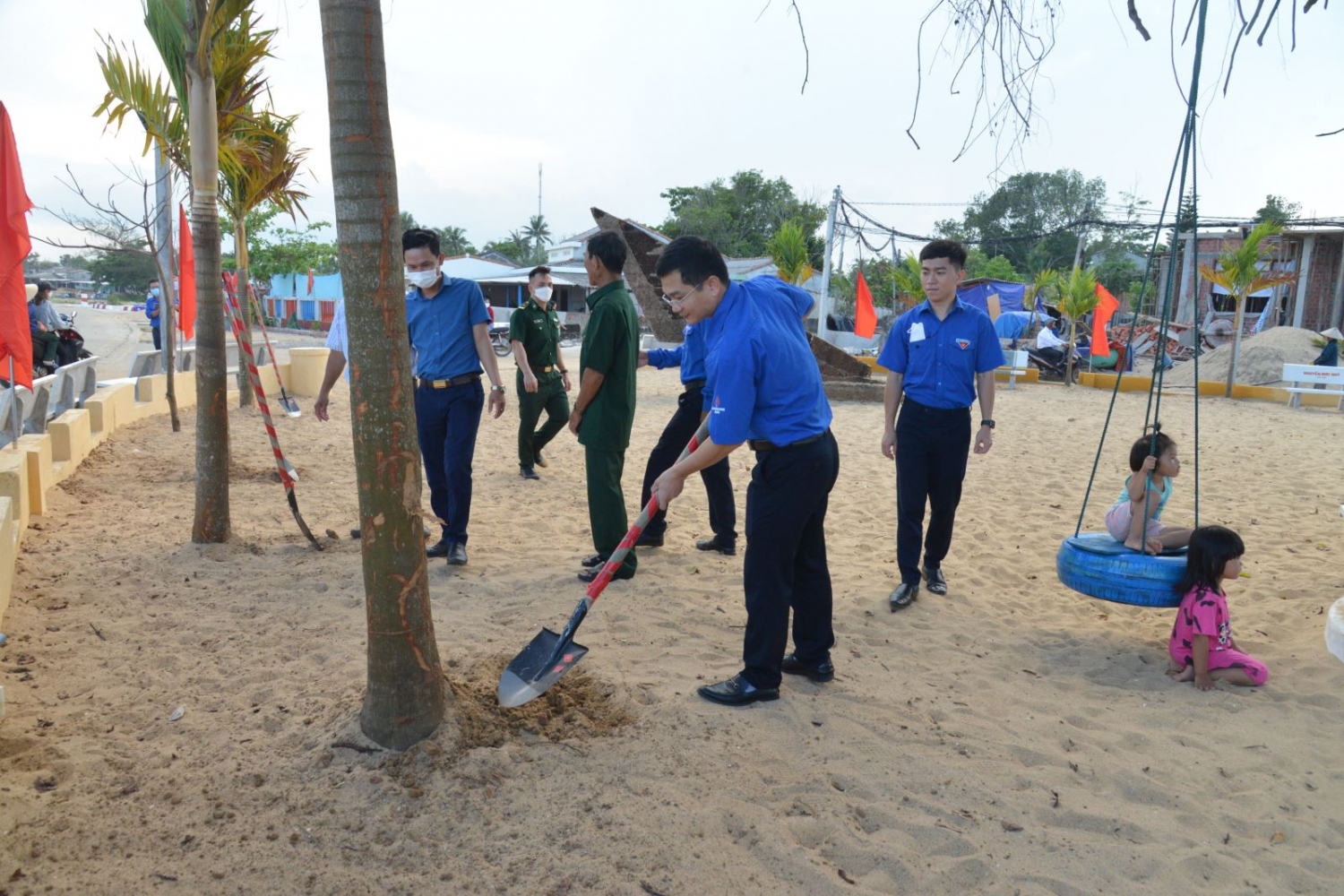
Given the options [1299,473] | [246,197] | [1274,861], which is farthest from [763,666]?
[246,197]

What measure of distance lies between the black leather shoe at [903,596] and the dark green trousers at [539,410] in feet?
11.3

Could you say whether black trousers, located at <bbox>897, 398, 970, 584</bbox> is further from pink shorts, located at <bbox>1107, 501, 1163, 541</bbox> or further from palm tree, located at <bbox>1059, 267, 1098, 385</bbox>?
palm tree, located at <bbox>1059, 267, 1098, 385</bbox>

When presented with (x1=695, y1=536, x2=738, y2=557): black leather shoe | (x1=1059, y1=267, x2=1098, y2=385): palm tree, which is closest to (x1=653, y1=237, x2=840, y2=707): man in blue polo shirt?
(x1=695, y1=536, x2=738, y2=557): black leather shoe

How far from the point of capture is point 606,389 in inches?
183

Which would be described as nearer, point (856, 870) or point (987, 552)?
point (856, 870)

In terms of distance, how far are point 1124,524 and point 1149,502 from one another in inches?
7.8

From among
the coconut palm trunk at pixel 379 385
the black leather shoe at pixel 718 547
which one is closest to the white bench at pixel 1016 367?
the black leather shoe at pixel 718 547

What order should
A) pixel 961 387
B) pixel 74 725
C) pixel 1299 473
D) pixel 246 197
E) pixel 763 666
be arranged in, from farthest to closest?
pixel 246 197
pixel 1299 473
pixel 961 387
pixel 763 666
pixel 74 725

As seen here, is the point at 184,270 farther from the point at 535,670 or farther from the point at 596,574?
the point at 535,670

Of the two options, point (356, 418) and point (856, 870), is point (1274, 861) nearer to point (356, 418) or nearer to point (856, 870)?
point (856, 870)

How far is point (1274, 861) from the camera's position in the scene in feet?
8.27

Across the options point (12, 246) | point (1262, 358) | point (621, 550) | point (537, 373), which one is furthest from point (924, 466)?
point (1262, 358)

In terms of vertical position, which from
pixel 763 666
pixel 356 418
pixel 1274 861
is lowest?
pixel 1274 861

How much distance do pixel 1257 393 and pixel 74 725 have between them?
1790cm
